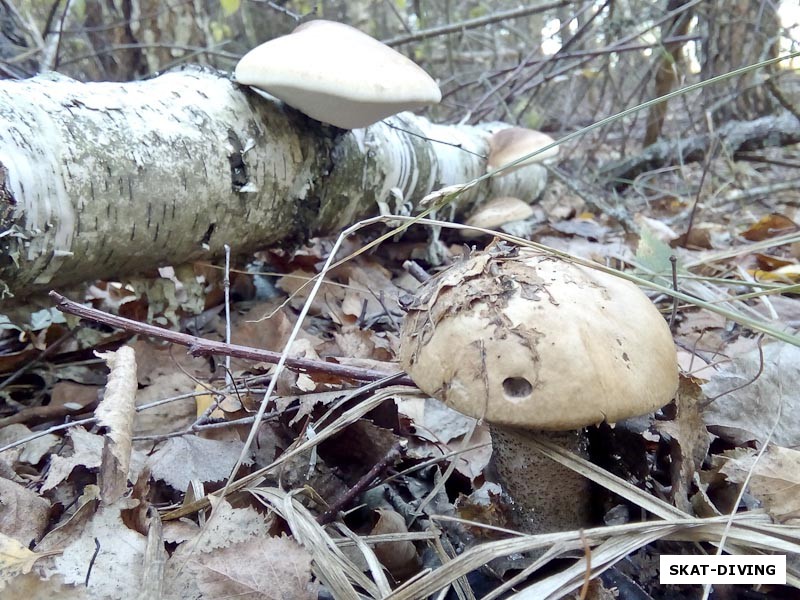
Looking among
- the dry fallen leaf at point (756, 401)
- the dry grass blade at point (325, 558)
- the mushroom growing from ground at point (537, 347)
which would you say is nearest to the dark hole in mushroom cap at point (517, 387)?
the mushroom growing from ground at point (537, 347)

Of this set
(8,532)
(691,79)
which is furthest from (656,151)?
(8,532)

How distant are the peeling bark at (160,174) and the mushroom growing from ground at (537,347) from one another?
1279 mm

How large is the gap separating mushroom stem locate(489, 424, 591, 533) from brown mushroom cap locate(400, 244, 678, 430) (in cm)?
29

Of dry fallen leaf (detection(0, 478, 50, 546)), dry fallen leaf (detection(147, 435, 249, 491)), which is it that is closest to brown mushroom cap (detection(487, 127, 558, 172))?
dry fallen leaf (detection(147, 435, 249, 491))

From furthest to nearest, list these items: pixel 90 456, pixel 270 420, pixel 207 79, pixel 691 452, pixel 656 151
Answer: pixel 656 151, pixel 207 79, pixel 270 420, pixel 90 456, pixel 691 452

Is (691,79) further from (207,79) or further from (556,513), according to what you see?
(556,513)

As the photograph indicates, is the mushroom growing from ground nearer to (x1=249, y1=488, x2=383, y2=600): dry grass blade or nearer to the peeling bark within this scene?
(x1=249, y1=488, x2=383, y2=600): dry grass blade

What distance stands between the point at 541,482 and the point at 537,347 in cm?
48

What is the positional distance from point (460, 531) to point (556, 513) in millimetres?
256

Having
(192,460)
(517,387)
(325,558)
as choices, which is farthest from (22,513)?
(517,387)

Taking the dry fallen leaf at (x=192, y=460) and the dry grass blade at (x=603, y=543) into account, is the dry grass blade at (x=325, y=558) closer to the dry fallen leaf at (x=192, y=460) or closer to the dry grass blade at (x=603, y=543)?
the dry grass blade at (x=603, y=543)

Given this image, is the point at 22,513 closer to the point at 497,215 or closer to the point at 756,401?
the point at 756,401

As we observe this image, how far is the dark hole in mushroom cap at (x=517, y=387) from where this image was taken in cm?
114

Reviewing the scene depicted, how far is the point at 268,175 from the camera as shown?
8.30ft
